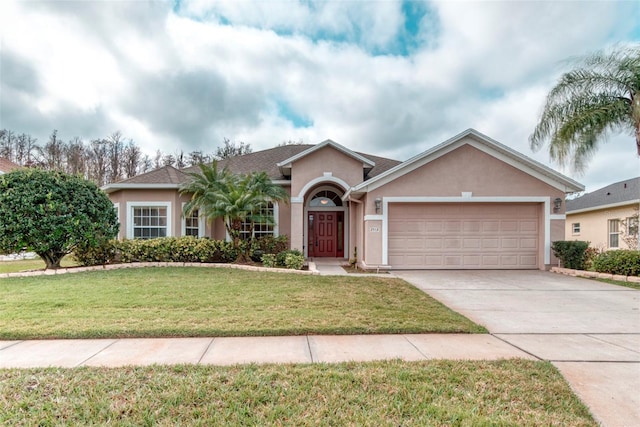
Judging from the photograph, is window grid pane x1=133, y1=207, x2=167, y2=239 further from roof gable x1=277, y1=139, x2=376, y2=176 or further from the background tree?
the background tree

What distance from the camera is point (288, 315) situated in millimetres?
5312

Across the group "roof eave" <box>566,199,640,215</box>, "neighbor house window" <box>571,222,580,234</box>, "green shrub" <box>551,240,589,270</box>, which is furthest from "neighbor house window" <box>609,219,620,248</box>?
"green shrub" <box>551,240,589,270</box>

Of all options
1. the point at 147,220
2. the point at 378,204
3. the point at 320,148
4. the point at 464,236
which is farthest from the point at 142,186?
the point at 464,236

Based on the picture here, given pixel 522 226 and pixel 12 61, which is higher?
pixel 12 61

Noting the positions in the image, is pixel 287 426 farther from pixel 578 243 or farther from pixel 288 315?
pixel 578 243

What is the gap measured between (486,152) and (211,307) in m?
10.4

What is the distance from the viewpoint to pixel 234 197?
36.1 ft

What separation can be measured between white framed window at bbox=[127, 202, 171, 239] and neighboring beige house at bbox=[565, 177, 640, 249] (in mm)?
21200

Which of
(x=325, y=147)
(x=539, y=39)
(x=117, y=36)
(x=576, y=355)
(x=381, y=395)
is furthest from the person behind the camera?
(x=325, y=147)

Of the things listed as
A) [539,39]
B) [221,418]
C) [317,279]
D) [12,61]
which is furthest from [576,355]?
[12,61]

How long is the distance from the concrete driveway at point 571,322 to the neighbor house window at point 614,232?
1060 centimetres

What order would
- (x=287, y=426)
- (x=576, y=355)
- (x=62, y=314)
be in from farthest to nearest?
A: (x=62, y=314) < (x=576, y=355) < (x=287, y=426)

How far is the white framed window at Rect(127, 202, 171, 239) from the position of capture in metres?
13.1

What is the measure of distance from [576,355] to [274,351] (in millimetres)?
3845
